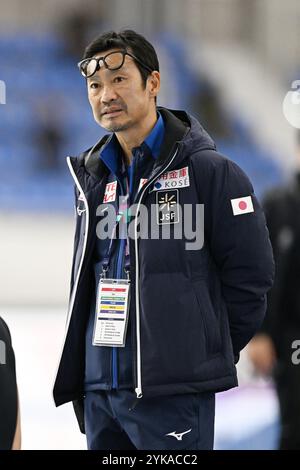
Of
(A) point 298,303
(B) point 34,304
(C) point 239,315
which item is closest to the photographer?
(C) point 239,315

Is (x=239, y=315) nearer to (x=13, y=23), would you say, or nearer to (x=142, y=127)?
(x=142, y=127)

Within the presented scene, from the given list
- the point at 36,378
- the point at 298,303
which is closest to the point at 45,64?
the point at 36,378

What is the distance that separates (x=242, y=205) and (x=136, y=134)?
0.30 metres

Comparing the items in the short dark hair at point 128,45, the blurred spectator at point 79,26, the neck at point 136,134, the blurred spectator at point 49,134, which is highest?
the blurred spectator at point 79,26

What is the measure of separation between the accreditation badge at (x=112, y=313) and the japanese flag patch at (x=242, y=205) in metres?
0.30

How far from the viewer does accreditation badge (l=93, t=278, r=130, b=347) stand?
208cm

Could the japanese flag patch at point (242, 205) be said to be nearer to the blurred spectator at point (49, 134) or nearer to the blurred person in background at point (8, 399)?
the blurred person in background at point (8, 399)

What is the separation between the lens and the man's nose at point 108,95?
2131mm

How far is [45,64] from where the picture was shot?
31.6ft

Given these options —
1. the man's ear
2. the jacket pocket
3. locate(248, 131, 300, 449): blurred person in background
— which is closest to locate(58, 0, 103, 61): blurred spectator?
locate(248, 131, 300, 449): blurred person in background

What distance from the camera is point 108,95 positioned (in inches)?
83.9

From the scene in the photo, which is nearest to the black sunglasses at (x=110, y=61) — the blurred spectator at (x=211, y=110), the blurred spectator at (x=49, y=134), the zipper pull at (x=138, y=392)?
the zipper pull at (x=138, y=392)

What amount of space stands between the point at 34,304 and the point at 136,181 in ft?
15.3

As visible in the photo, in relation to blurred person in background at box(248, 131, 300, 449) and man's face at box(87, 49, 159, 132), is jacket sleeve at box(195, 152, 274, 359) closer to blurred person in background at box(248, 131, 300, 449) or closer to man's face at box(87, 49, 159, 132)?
man's face at box(87, 49, 159, 132)
